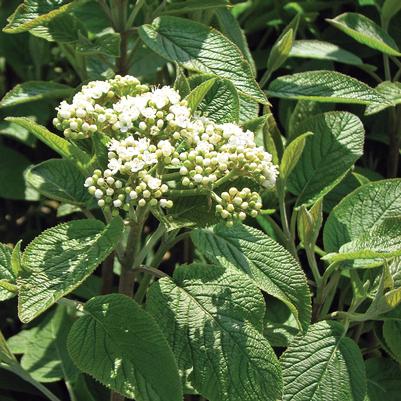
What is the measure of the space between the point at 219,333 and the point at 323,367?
27 cm

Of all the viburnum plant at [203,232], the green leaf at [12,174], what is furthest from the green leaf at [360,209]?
the green leaf at [12,174]

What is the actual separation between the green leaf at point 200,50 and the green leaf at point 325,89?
21cm

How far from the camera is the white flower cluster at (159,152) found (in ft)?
4.45

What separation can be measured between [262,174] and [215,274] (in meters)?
0.21

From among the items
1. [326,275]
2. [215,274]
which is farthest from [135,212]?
[326,275]

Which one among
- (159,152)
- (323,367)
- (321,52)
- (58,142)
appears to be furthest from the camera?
(321,52)

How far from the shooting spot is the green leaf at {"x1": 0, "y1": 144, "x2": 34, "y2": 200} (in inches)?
90.8

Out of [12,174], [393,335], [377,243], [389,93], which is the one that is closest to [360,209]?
[377,243]

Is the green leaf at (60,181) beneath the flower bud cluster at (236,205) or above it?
beneath

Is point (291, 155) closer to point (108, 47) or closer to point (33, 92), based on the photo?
point (108, 47)

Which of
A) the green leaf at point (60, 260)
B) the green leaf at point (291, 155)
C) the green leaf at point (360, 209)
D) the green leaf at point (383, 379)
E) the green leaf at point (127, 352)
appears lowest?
the green leaf at point (383, 379)

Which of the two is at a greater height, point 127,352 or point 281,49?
point 281,49

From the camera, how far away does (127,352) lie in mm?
1406

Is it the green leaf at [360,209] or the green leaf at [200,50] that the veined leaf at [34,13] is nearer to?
the green leaf at [200,50]
